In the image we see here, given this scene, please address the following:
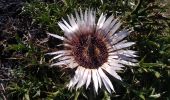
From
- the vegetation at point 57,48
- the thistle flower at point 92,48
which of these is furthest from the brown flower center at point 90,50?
the vegetation at point 57,48

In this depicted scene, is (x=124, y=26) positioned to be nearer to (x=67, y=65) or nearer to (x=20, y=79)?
(x=67, y=65)

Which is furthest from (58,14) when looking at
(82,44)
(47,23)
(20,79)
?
(20,79)

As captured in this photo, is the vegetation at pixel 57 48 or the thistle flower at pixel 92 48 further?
the vegetation at pixel 57 48

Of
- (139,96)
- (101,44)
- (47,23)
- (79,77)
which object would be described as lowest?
(139,96)

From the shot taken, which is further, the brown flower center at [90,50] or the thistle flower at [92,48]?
the brown flower center at [90,50]

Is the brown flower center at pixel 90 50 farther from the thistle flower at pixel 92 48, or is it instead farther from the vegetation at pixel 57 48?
the vegetation at pixel 57 48
